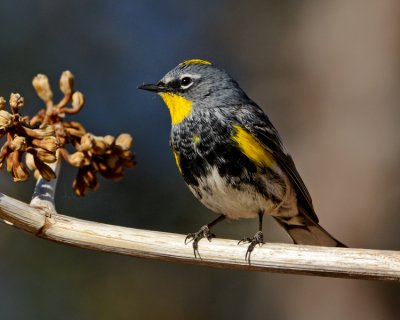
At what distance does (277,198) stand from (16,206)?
7.09 ft

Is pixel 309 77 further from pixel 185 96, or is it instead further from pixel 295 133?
pixel 185 96

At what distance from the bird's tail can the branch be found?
166cm

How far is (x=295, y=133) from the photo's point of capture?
7090 millimetres

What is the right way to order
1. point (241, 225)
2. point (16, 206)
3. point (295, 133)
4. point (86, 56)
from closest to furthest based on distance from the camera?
1. point (16, 206)
2. point (295, 133)
3. point (241, 225)
4. point (86, 56)

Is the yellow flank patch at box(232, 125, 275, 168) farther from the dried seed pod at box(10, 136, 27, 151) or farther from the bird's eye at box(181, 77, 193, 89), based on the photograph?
the dried seed pod at box(10, 136, 27, 151)

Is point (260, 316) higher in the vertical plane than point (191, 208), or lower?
lower

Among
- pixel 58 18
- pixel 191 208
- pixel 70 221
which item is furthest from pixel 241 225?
pixel 70 221

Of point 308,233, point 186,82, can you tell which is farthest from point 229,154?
point 308,233

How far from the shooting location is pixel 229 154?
450 centimetres

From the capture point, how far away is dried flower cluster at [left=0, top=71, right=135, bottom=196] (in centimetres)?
309

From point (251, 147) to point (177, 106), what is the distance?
2.13ft

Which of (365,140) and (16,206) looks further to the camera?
(365,140)

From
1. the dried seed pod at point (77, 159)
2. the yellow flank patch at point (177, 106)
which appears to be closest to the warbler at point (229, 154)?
the yellow flank patch at point (177, 106)

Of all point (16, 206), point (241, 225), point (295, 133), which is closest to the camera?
point (16, 206)
